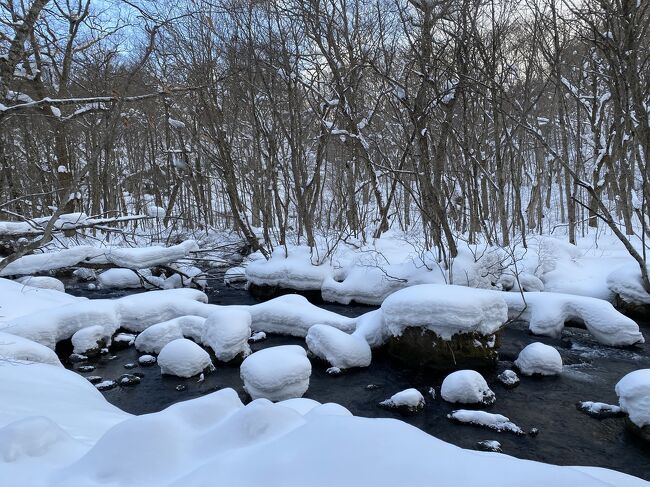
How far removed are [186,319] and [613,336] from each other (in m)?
6.88

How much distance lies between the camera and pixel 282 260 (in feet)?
38.4

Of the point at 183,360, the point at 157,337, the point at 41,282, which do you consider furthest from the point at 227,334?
the point at 41,282

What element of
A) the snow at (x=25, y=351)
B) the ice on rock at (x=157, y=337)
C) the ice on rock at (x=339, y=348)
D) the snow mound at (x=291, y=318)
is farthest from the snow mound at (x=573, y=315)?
the snow at (x=25, y=351)

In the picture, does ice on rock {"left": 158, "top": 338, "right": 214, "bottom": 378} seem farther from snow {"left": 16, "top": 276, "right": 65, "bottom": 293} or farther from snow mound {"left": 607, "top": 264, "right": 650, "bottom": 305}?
snow mound {"left": 607, "top": 264, "right": 650, "bottom": 305}

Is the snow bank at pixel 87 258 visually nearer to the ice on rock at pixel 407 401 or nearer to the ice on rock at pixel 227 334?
the ice on rock at pixel 227 334

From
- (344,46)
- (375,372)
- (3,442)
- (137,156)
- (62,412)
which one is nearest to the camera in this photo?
(3,442)

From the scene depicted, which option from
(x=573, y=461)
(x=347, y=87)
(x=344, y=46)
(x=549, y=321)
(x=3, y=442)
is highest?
(x=344, y=46)

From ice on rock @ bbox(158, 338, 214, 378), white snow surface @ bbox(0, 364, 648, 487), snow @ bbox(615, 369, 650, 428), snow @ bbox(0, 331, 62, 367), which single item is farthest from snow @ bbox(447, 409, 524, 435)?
snow @ bbox(0, 331, 62, 367)

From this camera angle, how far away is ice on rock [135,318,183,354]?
7113 millimetres

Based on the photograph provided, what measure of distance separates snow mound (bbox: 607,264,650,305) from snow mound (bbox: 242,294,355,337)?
514cm

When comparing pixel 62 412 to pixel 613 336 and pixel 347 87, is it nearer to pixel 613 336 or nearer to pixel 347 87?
pixel 613 336

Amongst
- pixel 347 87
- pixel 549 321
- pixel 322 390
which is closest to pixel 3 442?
pixel 322 390

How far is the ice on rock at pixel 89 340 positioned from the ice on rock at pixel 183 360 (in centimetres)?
151

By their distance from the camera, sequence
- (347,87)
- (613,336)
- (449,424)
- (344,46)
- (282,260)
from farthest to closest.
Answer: (344,46)
(347,87)
(282,260)
(613,336)
(449,424)
